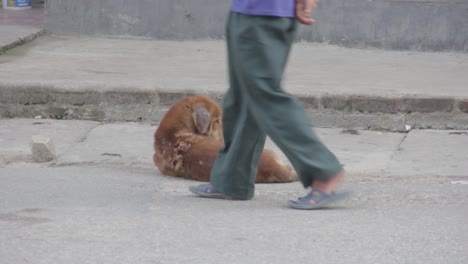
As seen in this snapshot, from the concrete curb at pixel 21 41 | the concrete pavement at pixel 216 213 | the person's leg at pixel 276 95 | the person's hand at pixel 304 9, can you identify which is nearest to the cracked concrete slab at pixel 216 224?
the concrete pavement at pixel 216 213

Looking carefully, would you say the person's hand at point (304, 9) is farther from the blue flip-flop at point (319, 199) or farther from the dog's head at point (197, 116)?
the dog's head at point (197, 116)

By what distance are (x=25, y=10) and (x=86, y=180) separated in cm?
613

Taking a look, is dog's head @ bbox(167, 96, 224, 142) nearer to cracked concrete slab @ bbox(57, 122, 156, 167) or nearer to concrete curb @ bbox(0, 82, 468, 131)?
cracked concrete slab @ bbox(57, 122, 156, 167)

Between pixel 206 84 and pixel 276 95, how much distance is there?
3.04 m

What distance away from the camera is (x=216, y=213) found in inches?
193

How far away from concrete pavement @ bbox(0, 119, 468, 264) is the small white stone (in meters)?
0.05

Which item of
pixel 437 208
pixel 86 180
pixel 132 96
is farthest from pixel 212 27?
pixel 437 208

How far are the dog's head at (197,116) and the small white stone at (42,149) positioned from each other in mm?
867

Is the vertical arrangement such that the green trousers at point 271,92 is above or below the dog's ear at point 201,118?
above

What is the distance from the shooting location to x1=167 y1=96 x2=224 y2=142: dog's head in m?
5.79

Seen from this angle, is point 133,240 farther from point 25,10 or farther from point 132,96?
point 25,10

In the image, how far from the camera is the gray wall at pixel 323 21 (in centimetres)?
934

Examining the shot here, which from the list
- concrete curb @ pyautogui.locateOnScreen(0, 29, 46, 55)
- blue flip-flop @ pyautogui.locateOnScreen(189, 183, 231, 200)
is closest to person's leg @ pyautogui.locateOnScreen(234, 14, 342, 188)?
blue flip-flop @ pyautogui.locateOnScreen(189, 183, 231, 200)

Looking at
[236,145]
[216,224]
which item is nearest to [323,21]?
[236,145]
